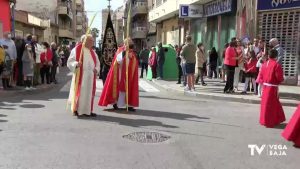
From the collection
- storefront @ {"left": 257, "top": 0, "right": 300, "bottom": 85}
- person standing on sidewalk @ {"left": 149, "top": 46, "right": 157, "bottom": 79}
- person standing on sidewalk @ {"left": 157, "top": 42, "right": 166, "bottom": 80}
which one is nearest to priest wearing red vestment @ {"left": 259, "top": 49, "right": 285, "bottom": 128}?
storefront @ {"left": 257, "top": 0, "right": 300, "bottom": 85}

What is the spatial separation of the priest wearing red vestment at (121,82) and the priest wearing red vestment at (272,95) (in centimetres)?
305

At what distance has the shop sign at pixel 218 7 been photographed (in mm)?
22484

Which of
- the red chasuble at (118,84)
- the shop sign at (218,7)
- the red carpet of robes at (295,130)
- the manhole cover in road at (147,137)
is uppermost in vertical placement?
the shop sign at (218,7)

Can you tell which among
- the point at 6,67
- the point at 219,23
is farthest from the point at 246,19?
the point at 6,67

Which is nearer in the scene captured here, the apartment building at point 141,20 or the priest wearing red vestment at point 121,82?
the priest wearing red vestment at point 121,82

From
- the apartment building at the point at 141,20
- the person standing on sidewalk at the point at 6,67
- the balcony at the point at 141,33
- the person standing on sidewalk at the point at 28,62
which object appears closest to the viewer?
the person standing on sidewalk at the point at 6,67

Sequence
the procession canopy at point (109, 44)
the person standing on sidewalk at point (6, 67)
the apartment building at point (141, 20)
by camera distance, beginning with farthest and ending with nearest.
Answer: the apartment building at point (141, 20), the person standing on sidewalk at point (6, 67), the procession canopy at point (109, 44)

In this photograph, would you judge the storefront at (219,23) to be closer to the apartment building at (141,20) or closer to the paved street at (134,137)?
the paved street at (134,137)

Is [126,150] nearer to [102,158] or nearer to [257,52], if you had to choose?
[102,158]

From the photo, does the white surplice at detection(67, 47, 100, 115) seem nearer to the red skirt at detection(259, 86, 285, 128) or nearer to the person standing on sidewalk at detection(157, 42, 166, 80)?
the red skirt at detection(259, 86, 285, 128)

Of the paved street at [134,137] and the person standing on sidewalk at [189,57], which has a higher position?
the person standing on sidewalk at [189,57]

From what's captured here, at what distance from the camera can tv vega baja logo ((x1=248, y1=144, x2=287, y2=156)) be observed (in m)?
7.00

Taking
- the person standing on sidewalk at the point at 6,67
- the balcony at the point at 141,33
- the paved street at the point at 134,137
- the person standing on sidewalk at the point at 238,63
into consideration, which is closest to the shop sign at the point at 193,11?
the person standing on sidewalk at the point at 238,63

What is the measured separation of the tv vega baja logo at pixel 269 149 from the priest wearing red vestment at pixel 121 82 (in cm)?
404
